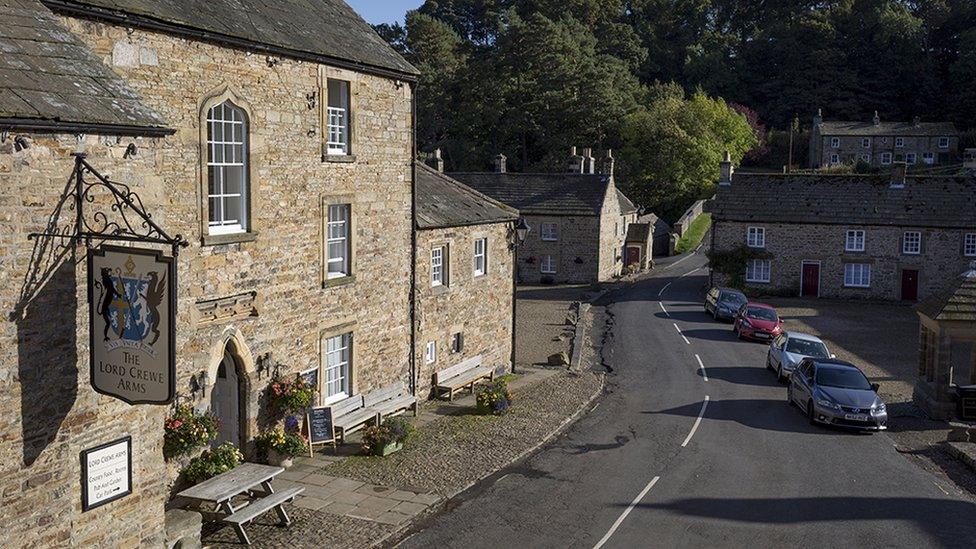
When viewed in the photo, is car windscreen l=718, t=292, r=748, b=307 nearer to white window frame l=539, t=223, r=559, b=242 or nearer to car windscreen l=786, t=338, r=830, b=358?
car windscreen l=786, t=338, r=830, b=358

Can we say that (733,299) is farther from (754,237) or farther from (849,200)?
(849,200)

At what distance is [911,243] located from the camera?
44.8 metres

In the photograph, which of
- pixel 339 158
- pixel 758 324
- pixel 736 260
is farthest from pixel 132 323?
pixel 736 260

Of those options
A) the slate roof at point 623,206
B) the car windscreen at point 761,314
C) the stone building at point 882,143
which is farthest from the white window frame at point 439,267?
the stone building at point 882,143

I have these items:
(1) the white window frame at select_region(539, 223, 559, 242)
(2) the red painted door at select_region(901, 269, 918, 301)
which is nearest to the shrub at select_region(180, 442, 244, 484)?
(1) the white window frame at select_region(539, 223, 559, 242)

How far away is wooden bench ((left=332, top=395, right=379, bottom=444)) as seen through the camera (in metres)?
17.4

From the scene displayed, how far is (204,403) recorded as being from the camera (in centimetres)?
1413

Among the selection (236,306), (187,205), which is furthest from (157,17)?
(236,306)

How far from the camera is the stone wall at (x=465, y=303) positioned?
70.5 feet

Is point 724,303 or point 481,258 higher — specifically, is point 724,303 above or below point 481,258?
below

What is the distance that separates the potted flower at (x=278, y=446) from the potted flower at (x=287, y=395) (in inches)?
18.3

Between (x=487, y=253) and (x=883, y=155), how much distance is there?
2905 inches

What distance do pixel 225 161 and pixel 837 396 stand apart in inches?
595

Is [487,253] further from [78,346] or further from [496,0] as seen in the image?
[496,0]
